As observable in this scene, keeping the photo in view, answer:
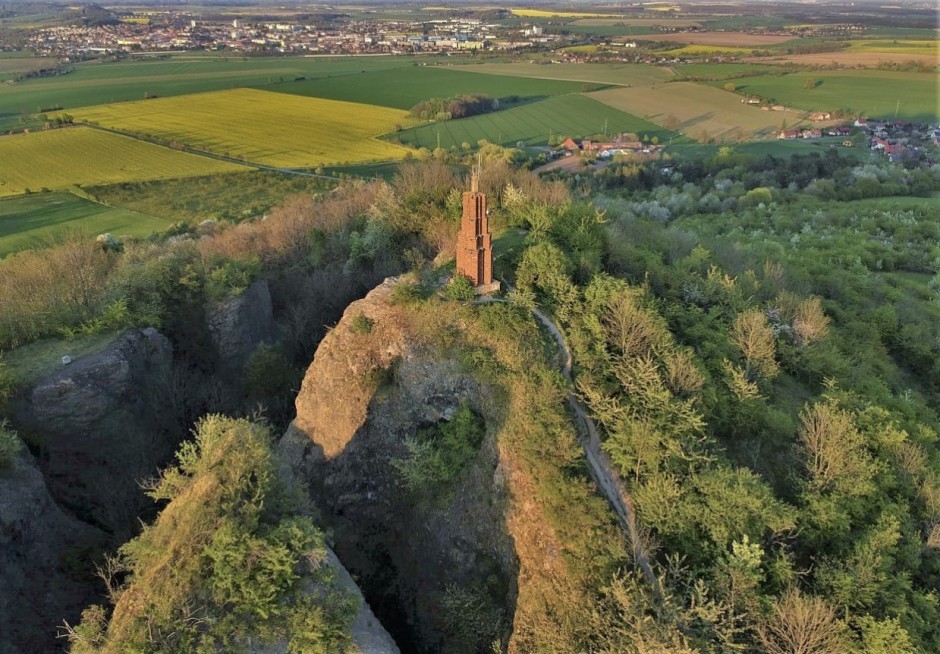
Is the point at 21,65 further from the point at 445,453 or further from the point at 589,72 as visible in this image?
the point at 445,453

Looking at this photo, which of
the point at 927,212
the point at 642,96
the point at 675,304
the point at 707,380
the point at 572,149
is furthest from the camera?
the point at 642,96

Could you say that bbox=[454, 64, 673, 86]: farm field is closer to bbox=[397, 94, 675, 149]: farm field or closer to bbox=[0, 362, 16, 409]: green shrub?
bbox=[397, 94, 675, 149]: farm field

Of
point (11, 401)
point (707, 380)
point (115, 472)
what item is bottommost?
point (115, 472)

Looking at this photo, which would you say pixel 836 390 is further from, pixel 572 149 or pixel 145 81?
pixel 145 81

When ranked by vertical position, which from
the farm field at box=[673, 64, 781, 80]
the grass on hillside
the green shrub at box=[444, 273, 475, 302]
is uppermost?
the farm field at box=[673, 64, 781, 80]

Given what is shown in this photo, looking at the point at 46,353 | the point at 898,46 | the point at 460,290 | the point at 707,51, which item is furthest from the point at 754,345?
the point at 898,46


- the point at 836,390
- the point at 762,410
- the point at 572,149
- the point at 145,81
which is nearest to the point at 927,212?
the point at 572,149

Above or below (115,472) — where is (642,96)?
above

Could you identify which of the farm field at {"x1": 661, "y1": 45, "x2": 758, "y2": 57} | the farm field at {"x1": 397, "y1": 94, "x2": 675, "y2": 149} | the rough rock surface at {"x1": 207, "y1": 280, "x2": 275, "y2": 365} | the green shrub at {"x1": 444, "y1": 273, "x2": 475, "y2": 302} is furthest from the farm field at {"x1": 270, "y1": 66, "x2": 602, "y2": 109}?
the green shrub at {"x1": 444, "y1": 273, "x2": 475, "y2": 302}
